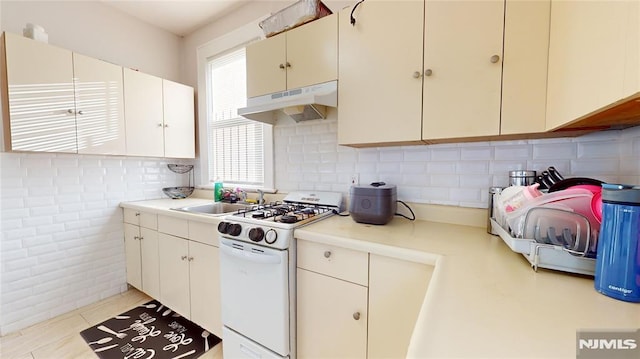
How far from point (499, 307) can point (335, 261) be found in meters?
0.72

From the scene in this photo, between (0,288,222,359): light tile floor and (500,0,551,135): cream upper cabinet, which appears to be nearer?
(500,0,551,135): cream upper cabinet

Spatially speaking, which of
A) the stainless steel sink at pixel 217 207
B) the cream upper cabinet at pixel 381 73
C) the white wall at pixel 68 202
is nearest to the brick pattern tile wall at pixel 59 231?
the white wall at pixel 68 202

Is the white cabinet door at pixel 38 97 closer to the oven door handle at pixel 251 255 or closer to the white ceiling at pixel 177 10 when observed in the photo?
the white ceiling at pixel 177 10

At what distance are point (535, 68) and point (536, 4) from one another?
0.26 metres

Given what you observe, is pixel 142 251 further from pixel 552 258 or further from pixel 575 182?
pixel 575 182

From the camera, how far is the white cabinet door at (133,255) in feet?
7.52

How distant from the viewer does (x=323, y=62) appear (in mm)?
1528

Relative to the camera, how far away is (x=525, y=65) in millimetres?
1013

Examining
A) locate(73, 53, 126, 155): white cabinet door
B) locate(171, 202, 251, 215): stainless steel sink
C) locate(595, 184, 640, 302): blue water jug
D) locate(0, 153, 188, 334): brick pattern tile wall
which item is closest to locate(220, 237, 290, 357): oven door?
locate(171, 202, 251, 215): stainless steel sink

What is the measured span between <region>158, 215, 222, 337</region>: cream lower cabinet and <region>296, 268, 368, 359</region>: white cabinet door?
0.68 meters

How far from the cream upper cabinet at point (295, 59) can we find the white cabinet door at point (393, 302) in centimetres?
114

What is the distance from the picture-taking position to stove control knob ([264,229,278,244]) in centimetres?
126

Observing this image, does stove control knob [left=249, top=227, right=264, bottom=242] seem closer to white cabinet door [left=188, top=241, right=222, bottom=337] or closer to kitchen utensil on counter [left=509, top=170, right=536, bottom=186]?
white cabinet door [left=188, top=241, right=222, bottom=337]

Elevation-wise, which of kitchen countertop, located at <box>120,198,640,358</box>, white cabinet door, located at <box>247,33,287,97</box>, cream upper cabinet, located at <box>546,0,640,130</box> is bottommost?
kitchen countertop, located at <box>120,198,640,358</box>
